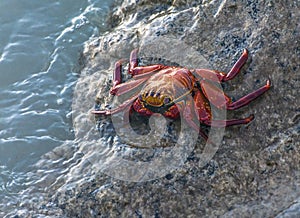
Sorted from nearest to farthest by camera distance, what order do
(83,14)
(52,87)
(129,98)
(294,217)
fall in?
(294,217) → (129,98) → (52,87) → (83,14)

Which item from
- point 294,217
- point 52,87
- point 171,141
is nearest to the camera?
point 294,217

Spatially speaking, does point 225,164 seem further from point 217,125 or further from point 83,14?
point 83,14

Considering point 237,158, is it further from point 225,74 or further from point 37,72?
point 37,72

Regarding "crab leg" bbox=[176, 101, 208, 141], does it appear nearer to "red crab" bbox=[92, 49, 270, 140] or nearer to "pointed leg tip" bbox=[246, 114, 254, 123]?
"red crab" bbox=[92, 49, 270, 140]


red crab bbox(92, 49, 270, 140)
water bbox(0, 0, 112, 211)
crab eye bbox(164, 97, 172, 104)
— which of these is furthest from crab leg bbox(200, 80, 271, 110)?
water bbox(0, 0, 112, 211)

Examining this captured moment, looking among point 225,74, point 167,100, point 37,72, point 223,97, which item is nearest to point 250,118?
point 223,97

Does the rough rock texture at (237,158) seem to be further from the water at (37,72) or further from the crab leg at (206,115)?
the water at (37,72)

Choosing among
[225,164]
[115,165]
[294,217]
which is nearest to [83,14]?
[115,165]
